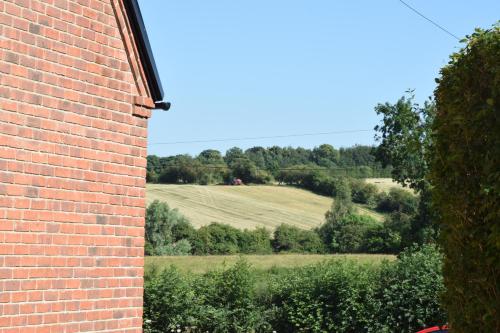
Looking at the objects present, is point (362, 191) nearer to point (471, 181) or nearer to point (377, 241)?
point (377, 241)

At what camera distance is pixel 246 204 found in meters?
78.2

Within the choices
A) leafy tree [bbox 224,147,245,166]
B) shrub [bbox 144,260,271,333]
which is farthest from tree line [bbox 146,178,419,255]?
shrub [bbox 144,260,271,333]

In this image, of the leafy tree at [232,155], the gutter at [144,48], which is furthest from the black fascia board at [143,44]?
the leafy tree at [232,155]

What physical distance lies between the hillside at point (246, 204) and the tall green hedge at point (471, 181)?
64.0m

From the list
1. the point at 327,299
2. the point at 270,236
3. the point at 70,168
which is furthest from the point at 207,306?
the point at 270,236

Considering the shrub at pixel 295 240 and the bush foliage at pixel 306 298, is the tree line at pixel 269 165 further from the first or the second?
the bush foliage at pixel 306 298

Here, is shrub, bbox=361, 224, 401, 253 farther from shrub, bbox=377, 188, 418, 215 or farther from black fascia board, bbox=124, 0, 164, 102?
black fascia board, bbox=124, 0, 164, 102

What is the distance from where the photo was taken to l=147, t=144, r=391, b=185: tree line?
80.0 m

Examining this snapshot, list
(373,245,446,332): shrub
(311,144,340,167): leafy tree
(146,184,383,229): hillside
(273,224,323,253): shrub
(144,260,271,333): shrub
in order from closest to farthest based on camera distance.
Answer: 1. (373,245,446,332): shrub
2. (144,260,271,333): shrub
3. (273,224,323,253): shrub
4. (146,184,383,229): hillside
5. (311,144,340,167): leafy tree

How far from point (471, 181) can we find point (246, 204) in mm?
72641

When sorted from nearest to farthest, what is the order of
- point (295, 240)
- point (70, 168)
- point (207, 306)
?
point (70, 168)
point (207, 306)
point (295, 240)

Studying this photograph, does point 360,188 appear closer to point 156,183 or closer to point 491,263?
point 156,183

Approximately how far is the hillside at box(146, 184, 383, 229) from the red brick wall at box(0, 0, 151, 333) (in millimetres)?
62351

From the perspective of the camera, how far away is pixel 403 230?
42312 mm
